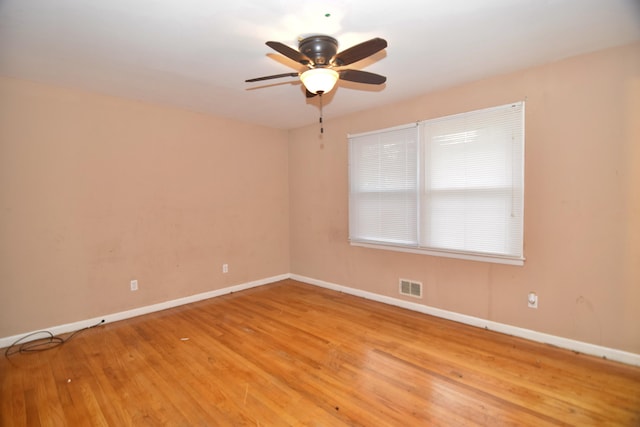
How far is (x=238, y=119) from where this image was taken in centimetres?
445

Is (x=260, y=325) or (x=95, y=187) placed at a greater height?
(x=95, y=187)

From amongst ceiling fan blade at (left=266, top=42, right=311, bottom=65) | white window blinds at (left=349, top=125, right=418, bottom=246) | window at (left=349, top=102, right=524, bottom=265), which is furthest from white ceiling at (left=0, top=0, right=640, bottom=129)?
white window blinds at (left=349, top=125, right=418, bottom=246)

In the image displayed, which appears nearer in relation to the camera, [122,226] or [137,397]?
[137,397]

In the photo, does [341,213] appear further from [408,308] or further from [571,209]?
[571,209]

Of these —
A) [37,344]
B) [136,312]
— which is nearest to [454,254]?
[136,312]

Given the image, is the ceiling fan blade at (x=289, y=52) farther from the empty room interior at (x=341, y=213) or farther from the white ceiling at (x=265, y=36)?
the white ceiling at (x=265, y=36)

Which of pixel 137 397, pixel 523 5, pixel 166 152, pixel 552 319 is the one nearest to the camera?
pixel 523 5

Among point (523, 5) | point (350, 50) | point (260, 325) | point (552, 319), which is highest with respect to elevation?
point (523, 5)

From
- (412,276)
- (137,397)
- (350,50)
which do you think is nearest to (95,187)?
(137,397)

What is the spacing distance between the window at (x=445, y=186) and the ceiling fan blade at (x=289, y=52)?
181 centimetres

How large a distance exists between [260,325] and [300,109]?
103 inches

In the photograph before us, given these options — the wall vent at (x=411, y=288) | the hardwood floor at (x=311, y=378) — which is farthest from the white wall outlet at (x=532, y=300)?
the wall vent at (x=411, y=288)

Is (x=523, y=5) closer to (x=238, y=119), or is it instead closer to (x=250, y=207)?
(x=238, y=119)

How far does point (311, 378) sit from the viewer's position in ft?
7.59
